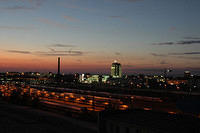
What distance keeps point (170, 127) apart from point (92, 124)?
8.39 m

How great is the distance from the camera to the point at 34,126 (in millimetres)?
12922

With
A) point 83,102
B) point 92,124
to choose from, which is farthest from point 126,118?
point 83,102

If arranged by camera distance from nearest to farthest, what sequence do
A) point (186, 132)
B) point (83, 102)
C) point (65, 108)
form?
point (186, 132), point (65, 108), point (83, 102)

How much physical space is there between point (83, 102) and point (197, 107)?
1429 centimetres

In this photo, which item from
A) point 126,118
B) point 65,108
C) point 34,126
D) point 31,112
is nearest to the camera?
point 126,118

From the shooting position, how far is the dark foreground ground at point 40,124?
39.8ft

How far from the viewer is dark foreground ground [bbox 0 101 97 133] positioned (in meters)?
12.1

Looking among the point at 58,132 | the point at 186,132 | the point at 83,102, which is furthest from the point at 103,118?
the point at 83,102

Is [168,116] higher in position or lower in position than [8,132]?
higher

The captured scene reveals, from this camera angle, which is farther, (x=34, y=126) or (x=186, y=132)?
(x=34, y=126)

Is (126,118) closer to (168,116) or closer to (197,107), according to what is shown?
(168,116)

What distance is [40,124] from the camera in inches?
526

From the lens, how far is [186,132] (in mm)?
5188

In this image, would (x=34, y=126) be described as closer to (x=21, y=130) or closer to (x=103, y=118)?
(x=21, y=130)
